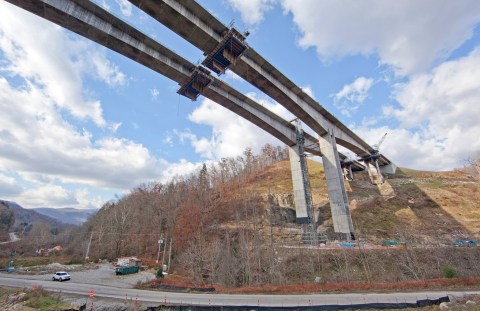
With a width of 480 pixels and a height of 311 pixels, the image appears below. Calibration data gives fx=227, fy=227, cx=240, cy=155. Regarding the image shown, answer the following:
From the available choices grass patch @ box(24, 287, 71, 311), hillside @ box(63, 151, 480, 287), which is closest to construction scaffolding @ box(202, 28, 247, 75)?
hillside @ box(63, 151, 480, 287)

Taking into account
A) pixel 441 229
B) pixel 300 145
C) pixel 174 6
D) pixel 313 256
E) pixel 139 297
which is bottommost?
pixel 139 297

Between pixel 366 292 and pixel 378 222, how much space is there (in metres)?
25.8

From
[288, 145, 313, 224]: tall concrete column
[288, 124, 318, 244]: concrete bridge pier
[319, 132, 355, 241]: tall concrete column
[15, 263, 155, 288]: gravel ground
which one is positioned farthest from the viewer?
[288, 145, 313, 224]: tall concrete column

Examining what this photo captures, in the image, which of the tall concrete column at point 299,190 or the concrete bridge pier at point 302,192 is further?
the tall concrete column at point 299,190

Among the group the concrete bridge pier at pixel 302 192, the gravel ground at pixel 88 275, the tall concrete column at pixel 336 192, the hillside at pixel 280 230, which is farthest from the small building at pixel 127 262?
the tall concrete column at pixel 336 192

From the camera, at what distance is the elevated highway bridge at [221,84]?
18266 millimetres

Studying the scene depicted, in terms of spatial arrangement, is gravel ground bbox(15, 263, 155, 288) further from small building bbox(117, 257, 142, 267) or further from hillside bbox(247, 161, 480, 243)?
hillside bbox(247, 161, 480, 243)

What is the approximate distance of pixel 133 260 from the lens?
41188 millimetres

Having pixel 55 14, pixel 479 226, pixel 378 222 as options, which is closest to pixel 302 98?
pixel 378 222

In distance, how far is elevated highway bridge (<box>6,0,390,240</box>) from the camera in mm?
18266

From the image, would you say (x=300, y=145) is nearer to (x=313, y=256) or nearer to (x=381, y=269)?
(x=313, y=256)

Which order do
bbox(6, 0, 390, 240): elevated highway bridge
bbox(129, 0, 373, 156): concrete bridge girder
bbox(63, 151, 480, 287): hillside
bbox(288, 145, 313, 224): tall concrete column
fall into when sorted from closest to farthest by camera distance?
bbox(6, 0, 390, 240): elevated highway bridge < bbox(129, 0, 373, 156): concrete bridge girder < bbox(63, 151, 480, 287): hillside < bbox(288, 145, 313, 224): tall concrete column

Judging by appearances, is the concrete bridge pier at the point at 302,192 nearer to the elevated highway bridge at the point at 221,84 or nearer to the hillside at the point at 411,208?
the elevated highway bridge at the point at 221,84

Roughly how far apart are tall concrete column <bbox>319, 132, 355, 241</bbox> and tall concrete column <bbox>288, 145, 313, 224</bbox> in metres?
3.61
